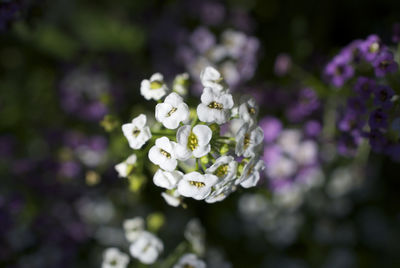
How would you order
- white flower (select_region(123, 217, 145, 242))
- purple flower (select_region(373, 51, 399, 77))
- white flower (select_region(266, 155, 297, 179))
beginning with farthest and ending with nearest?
1. white flower (select_region(266, 155, 297, 179))
2. white flower (select_region(123, 217, 145, 242))
3. purple flower (select_region(373, 51, 399, 77))

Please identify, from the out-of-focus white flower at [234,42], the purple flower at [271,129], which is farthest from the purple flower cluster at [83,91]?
the purple flower at [271,129]

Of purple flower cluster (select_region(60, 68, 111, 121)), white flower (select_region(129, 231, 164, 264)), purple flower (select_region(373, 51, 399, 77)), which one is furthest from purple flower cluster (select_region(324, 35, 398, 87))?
purple flower cluster (select_region(60, 68, 111, 121))

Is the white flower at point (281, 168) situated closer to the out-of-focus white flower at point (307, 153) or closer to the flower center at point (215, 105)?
the out-of-focus white flower at point (307, 153)

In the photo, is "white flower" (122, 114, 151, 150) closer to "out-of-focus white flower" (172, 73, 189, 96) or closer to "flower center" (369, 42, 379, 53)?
"out-of-focus white flower" (172, 73, 189, 96)

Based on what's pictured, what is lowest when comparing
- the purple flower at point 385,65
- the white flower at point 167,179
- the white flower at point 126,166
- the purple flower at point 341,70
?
the white flower at point 167,179

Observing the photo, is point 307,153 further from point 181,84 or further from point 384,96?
point 181,84

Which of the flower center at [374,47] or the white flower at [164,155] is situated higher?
the flower center at [374,47]
